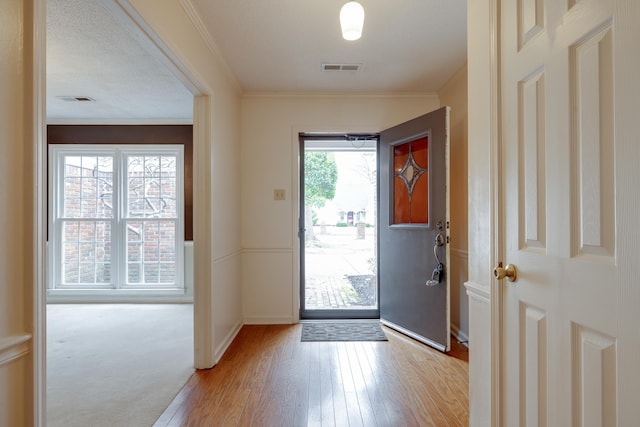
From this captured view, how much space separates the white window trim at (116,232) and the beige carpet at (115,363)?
0.29 m

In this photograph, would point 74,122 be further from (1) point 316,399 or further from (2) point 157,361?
(1) point 316,399

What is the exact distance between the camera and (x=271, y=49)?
249 centimetres

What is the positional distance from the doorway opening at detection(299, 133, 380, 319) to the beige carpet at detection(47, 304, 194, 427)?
4.64ft

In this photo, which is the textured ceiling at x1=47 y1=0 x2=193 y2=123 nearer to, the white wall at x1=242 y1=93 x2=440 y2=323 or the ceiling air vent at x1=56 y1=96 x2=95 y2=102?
the ceiling air vent at x1=56 y1=96 x2=95 y2=102

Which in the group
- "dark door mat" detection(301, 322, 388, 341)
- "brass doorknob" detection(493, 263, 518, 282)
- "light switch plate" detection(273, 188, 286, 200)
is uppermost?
"light switch plate" detection(273, 188, 286, 200)

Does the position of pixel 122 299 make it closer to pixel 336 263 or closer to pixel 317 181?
pixel 336 263

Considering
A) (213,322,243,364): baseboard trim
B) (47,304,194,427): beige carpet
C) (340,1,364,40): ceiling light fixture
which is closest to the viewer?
(340,1,364,40): ceiling light fixture

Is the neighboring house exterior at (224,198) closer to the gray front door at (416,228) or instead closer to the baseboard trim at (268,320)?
the baseboard trim at (268,320)

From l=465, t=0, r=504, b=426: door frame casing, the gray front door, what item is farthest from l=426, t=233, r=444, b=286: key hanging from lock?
l=465, t=0, r=504, b=426: door frame casing

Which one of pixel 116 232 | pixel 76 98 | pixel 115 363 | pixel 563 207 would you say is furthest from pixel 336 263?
pixel 76 98

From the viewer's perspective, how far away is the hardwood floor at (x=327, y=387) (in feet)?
5.79

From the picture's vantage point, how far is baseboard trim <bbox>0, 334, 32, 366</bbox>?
2.64 ft

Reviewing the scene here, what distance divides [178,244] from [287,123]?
7.15ft

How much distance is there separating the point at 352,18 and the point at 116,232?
13.0 feet
